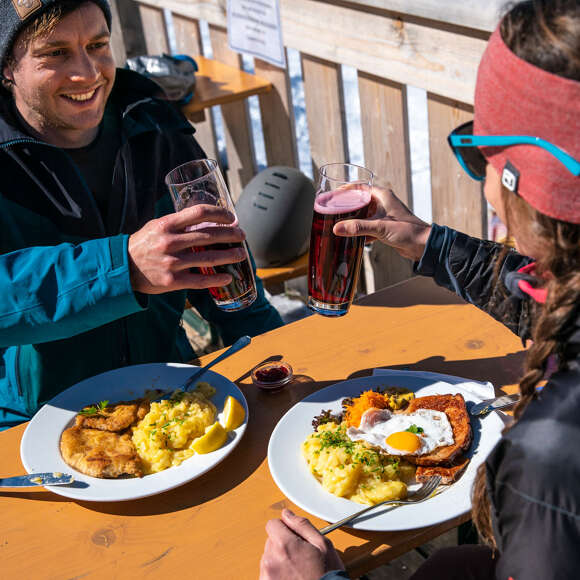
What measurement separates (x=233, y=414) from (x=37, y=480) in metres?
0.46

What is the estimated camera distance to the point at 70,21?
6.91 feet

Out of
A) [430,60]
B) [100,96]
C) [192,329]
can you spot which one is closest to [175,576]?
[100,96]

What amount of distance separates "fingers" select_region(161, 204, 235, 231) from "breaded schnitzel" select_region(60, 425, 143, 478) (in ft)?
1.73

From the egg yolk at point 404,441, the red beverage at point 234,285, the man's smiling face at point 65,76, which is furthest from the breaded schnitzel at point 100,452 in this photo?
the man's smiling face at point 65,76

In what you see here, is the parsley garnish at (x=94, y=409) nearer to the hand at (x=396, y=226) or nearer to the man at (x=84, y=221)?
the man at (x=84, y=221)

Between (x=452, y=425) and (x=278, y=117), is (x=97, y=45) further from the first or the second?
(x=278, y=117)

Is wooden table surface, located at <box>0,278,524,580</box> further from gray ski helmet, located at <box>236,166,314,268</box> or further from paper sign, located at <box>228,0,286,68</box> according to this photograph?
paper sign, located at <box>228,0,286,68</box>

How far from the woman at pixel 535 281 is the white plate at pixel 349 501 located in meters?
0.07

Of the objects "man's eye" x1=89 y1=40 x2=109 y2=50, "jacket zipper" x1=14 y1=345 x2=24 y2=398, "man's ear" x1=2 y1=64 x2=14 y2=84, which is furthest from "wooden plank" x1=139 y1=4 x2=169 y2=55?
"jacket zipper" x1=14 y1=345 x2=24 y2=398

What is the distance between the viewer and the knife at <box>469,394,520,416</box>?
155 cm

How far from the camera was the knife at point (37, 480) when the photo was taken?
4.75 feet

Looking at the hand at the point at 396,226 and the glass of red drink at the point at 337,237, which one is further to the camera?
the hand at the point at 396,226

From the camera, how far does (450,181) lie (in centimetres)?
311

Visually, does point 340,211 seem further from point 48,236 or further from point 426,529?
point 48,236
